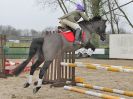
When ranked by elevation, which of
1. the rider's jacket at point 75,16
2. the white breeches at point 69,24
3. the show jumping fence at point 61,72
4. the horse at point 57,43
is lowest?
the show jumping fence at point 61,72

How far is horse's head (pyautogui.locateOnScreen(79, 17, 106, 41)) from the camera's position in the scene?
9445 mm

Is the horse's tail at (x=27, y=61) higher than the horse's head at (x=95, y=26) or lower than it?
lower

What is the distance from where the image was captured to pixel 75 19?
9422 millimetres

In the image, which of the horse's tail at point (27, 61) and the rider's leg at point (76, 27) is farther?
the horse's tail at point (27, 61)

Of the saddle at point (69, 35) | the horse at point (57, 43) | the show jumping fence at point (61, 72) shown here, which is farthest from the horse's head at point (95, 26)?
the show jumping fence at point (61, 72)

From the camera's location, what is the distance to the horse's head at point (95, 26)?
31.0 feet

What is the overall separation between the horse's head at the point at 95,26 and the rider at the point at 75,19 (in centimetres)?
17

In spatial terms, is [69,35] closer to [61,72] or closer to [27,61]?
[27,61]

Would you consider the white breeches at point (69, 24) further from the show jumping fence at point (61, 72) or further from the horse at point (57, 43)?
the show jumping fence at point (61, 72)

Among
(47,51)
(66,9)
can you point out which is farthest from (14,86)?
(66,9)

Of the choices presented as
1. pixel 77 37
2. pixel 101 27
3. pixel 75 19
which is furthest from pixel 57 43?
pixel 101 27

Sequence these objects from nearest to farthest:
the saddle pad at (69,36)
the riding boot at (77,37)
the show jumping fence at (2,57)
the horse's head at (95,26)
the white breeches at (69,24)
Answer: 1. the riding boot at (77,37)
2. the saddle pad at (69,36)
3. the white breeches at (69,24)
4. the horse's head at (95,26)
5. the show jumping fence at (2,57)

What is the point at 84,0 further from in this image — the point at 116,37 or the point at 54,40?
the point at 54,40

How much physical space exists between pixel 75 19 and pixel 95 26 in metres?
0.53
